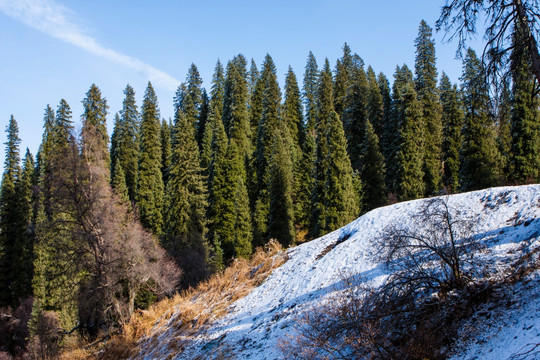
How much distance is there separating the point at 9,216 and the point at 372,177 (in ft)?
153

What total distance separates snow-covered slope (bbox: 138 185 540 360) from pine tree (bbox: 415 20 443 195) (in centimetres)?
2635

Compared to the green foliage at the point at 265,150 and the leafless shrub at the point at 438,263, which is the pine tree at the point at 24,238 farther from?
the leafless shrub at the point at 438,263

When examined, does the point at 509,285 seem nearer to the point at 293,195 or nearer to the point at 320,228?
the point at 320,228

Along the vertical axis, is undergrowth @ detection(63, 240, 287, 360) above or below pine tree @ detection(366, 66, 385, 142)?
below

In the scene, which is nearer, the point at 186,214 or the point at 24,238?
the point at 186,214

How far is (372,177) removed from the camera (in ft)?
121

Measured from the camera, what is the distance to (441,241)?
655 centimetres

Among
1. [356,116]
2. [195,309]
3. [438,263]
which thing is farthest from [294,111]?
[438,263]

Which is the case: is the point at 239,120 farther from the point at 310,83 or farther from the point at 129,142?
the point at 310,83

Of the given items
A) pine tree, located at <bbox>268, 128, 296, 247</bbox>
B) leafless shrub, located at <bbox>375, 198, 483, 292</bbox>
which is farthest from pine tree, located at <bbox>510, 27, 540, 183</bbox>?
leafless shrub, located at <bbox>375, 198, 483, 292</bbox>

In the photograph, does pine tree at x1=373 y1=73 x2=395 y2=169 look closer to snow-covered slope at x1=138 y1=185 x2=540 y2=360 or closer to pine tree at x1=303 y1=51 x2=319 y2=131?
pine tree at x1=303 y1=51 x2=319 y2=131

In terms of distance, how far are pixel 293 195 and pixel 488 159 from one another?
19325 millimetres

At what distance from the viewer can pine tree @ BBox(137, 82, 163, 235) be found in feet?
150

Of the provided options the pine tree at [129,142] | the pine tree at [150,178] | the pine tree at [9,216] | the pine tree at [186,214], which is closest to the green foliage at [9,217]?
the pine tree at [9,216]
